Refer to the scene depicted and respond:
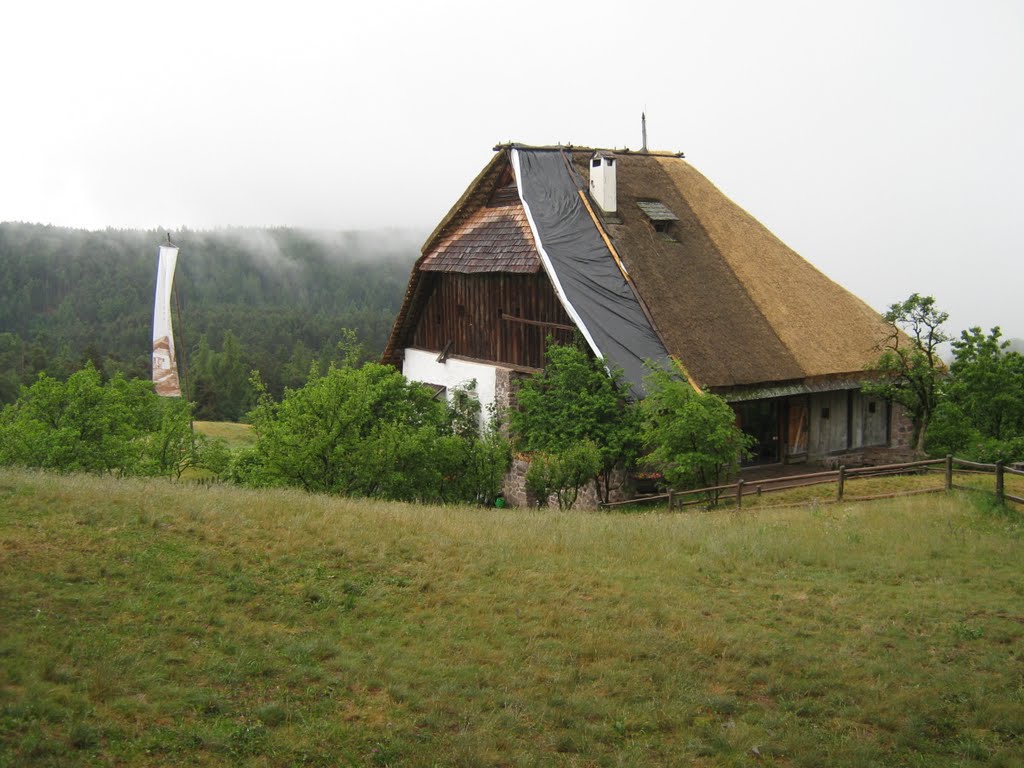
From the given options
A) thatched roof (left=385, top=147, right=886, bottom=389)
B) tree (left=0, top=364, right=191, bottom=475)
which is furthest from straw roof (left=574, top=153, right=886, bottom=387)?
tree (left=0, top=364, right=191, bottom=475)

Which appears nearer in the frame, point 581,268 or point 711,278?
point 581,268

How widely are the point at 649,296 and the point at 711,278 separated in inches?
106

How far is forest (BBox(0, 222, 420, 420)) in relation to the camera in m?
84.6

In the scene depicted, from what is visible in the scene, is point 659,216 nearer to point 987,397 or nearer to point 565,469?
point 565,469

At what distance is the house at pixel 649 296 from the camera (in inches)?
891

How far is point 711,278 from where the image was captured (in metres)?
24.8

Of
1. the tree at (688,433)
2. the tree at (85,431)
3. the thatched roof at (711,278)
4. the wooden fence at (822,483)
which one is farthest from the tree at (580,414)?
the tree at (85,431)

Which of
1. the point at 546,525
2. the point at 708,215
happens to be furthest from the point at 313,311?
the point at 546,525

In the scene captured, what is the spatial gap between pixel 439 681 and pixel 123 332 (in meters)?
116

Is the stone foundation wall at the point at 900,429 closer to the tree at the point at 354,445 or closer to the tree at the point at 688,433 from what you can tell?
the tree at the point at 688,433

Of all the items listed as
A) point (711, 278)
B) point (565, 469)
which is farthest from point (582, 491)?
point (711, 278)

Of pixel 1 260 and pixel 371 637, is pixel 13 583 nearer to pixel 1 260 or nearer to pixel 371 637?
pixel 371 637

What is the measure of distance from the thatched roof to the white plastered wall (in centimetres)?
204

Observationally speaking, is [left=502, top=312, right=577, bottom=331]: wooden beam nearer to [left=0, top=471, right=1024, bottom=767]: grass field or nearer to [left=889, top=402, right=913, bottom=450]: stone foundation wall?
[left=889, top=402, right=913, bottom=450]: stone foundation wall
